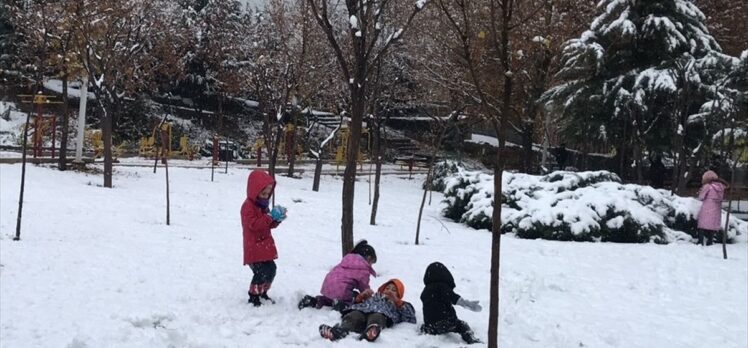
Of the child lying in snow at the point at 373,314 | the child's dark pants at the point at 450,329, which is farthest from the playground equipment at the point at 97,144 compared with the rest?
the child's dark pants at the point at 450,329

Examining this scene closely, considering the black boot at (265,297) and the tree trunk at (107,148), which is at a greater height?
the tree trunk at (107,148)

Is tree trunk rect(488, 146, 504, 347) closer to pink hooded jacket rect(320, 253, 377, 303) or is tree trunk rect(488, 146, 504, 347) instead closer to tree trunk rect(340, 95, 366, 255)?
pink hooded jacket rect(320, 253, 377, 303)

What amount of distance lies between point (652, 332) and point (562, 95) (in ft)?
43.8

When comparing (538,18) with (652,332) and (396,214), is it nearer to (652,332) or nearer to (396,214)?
(396,214)

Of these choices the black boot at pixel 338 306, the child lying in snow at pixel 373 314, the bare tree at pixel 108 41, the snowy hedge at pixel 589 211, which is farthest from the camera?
the bare tree at pixel 108 41

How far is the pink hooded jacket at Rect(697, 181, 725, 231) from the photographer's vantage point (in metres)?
11.6

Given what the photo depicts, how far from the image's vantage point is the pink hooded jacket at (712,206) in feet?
38.1

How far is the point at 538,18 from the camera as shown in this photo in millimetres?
21812

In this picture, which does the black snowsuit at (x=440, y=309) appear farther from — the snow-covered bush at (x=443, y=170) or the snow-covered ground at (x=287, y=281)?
the snow-covered bush at (x=443, y=170)

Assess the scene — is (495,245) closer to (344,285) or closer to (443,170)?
(344,285)

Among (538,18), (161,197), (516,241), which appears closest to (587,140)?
(538,18)

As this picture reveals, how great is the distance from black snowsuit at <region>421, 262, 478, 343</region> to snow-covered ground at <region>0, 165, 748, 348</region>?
10 cm

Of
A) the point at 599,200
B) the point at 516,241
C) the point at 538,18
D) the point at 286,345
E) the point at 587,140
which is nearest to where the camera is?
the point at 286,345

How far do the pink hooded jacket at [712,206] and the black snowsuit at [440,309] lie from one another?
331 inches
